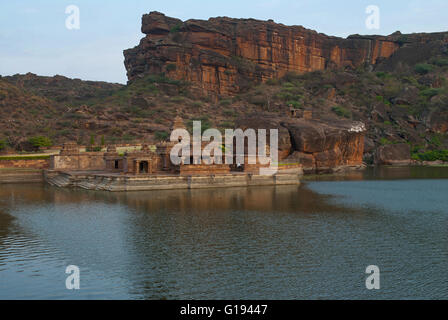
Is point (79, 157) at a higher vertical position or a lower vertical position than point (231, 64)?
lower

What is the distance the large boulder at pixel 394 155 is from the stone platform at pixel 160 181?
148 ft

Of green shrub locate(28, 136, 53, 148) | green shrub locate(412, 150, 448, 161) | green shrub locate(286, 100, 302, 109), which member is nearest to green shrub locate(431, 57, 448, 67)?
green shrub locate(412, 150, 448, 161)

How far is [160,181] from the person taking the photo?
4628 centimetres

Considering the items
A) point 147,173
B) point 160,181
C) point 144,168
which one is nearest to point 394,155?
point 144,168

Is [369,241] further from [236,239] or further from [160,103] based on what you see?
[160,103]

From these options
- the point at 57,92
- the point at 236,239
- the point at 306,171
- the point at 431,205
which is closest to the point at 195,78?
the point at 57,92

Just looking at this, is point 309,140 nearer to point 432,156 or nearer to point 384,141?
point 384,141

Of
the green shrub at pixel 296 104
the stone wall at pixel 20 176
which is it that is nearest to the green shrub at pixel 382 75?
the green shrub at pixel 296 104

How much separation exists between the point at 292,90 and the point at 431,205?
90.3 m

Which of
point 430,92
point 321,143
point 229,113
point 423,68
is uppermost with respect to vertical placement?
point 423,68

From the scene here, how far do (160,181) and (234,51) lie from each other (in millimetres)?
95762

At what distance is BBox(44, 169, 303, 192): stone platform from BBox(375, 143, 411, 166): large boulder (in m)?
45.2

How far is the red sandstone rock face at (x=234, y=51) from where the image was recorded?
12356cm

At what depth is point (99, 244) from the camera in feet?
78.3
